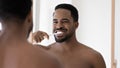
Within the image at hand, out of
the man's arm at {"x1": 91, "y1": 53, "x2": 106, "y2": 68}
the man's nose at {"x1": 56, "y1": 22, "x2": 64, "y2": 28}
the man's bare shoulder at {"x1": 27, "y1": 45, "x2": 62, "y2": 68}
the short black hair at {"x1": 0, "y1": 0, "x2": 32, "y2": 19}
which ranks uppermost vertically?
the short black hair at {"x1": 0, "y1": 0, "x2": 32, "y2": 19}

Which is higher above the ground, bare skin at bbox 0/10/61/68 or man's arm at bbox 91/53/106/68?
bare skin at bbox 0/10/61/68

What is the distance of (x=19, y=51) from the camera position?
3.16 feet

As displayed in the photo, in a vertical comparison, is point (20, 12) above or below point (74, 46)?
above

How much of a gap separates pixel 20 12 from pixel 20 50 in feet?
0.41

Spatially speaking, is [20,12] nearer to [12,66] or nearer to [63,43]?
[12,66]

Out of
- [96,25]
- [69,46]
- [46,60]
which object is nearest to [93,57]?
[69,46]

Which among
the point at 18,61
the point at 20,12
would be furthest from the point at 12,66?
the point at 20,12

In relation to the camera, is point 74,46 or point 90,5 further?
point 90,5

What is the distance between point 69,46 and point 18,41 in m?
0.98

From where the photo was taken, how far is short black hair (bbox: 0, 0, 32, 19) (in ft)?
3.13

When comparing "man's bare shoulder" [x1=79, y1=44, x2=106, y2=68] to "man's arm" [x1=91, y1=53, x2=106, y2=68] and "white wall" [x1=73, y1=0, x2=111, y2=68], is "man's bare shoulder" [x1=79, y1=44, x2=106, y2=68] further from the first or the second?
"white wall" [x1=73, y1=0, x2=111, y2=68]

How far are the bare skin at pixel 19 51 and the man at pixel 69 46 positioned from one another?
0.83 metres
